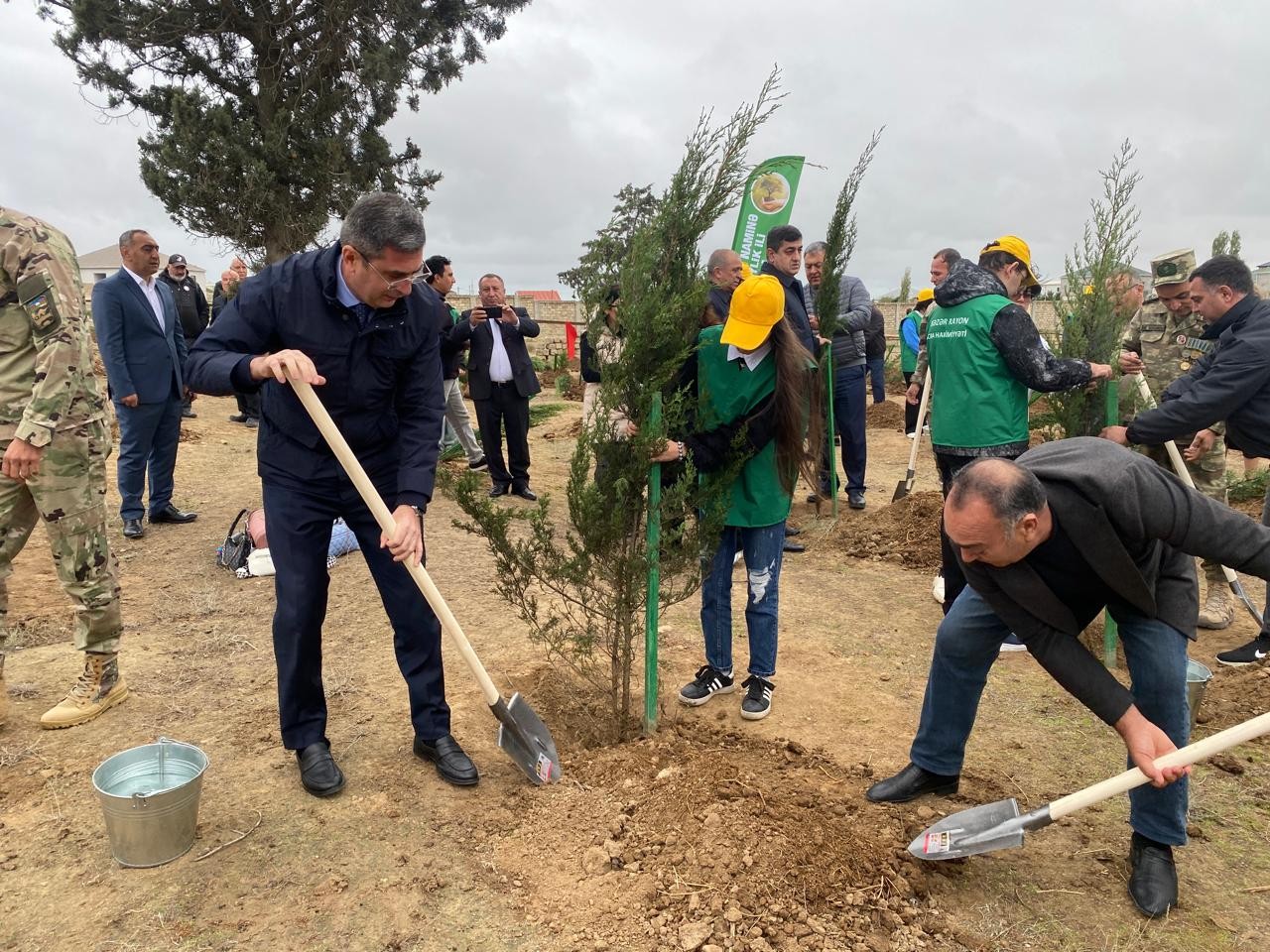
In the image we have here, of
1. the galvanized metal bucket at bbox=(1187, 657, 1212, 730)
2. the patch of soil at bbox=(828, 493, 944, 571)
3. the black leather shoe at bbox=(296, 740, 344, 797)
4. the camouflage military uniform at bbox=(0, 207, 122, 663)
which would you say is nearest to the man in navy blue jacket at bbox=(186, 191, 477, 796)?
the black leather shoe at bbox=(296, 740, 344, 797)

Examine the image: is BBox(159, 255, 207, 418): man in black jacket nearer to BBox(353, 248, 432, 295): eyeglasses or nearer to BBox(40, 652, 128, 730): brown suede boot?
BBox(40, 652, 128, 730): brown suede boot

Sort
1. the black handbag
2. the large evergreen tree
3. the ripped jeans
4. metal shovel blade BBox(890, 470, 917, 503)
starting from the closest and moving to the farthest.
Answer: the ripped jeans, the black handbag, metal shovel blade BBox(890, 470, 917, 503), the large evergreen tree

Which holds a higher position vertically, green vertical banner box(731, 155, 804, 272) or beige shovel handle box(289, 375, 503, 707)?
green vertical banner box(731, 155, 804, 272)

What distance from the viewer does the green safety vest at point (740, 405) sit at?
11.9 ft

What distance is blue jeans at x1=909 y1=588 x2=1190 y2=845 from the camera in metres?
2.69

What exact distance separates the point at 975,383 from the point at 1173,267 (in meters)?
1.82

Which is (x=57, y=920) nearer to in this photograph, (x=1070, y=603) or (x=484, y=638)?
(x=484, y=638)

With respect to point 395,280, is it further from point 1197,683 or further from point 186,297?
point 186,297

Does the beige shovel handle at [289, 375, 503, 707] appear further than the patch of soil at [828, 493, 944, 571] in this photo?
No

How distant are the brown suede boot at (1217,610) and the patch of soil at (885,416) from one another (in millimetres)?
8327

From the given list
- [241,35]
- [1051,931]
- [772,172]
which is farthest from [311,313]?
[241,35]

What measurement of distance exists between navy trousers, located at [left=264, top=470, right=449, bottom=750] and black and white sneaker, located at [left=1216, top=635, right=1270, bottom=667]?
422 cm

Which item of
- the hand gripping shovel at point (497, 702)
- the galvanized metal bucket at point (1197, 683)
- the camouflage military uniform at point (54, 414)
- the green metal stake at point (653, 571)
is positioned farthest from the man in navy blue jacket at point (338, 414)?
the galvanized metal bucket at point (1197, 683)

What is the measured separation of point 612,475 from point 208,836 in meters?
1.96
